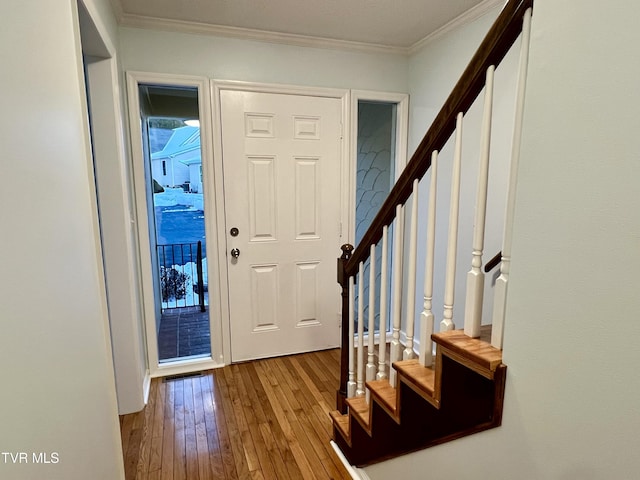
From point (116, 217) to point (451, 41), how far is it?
7.80 ft

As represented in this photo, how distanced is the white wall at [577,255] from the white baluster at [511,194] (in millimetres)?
32

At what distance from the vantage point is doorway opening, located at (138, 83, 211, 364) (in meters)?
3.78

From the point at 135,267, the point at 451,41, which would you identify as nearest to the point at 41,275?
the point at 135,267

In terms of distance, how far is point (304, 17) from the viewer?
2195mm

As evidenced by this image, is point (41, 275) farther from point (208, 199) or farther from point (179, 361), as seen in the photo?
point (179, 361)

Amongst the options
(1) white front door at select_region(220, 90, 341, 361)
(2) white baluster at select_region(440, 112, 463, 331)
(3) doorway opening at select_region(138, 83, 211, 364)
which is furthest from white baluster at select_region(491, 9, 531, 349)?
(3) doorway opening at select_region(138, 83, 211, 364)

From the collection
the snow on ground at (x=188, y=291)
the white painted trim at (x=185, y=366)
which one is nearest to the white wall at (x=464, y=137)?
the white painted trim at (x=185, y=366)

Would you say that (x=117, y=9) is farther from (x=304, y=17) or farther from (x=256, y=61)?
(x=304, y=17)

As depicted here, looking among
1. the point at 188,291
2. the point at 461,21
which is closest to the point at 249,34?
the point at 461,21

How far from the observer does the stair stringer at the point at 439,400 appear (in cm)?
89

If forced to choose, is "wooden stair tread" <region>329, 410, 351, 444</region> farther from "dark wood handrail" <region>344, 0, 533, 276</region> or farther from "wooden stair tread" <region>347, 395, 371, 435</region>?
"dark wood handrail" <region>344, 0, 533, 276</region>

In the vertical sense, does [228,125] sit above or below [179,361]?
above

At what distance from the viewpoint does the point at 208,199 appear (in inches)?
97.7

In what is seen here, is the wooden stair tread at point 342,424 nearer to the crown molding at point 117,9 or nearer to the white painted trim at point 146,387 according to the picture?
the white painted trim at point 146,387
